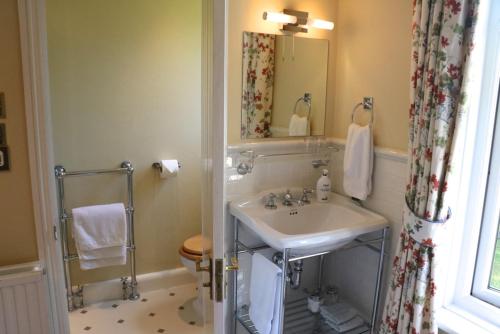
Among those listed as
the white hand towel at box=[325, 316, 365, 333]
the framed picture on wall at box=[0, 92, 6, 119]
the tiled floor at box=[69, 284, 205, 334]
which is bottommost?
the tiled floor at box=[69, 284, 205, 334]

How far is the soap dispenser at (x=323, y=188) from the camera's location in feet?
7.07

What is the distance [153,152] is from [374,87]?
1.56 m

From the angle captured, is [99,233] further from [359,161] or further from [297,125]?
[359,161]

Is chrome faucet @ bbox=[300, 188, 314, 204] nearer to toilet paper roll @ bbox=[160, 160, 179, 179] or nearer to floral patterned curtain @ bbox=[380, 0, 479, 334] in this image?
floral patterned curtain @ bbox=[380, 0, 479, 334]

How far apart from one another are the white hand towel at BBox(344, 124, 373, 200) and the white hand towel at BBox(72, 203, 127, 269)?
1510 mm

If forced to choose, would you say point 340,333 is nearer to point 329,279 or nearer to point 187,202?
point 329,279

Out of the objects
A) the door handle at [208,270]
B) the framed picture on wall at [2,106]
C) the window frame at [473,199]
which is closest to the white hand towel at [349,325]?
the window frame at [473,199]

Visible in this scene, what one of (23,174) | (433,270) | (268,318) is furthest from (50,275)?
(433,270)

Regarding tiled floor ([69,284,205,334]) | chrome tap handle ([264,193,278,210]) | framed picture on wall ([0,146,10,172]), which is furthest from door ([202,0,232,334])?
tiled floor ([69,284,205,334])

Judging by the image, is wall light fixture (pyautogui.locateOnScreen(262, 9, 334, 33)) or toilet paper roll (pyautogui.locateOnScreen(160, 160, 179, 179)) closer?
wall light fixture (pyautogui.locateOnScreen(262, 9, 334, 33))

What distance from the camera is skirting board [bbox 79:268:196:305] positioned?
9.05ft

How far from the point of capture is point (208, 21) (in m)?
1.18

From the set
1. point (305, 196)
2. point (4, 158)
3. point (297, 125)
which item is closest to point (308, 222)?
point (305, 196)

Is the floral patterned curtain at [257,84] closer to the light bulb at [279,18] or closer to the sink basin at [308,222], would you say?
the light bulb at [279,18]
